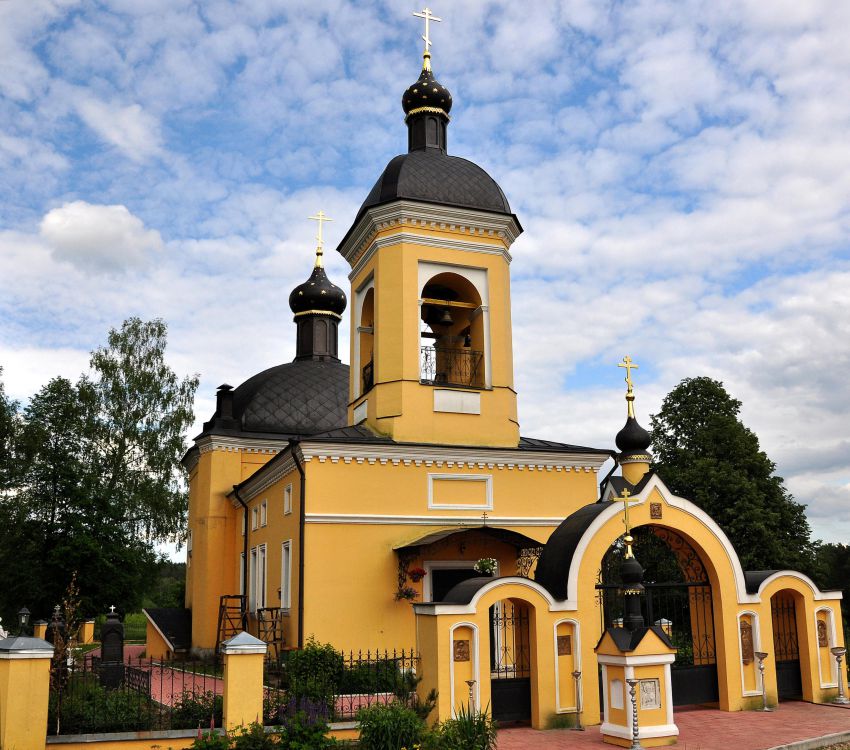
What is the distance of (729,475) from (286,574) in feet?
58.2

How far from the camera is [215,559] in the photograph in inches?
910

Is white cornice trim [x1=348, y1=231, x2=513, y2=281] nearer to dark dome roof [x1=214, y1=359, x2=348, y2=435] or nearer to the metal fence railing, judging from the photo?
dark dome roof [x1=214, y1=359, x2=348, y2=435]

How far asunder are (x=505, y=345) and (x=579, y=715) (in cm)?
779

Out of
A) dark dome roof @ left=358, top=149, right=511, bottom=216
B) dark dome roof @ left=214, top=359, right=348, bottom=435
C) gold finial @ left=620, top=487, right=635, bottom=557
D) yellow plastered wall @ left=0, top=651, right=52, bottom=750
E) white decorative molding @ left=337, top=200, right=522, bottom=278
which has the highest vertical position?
dark dome roof @ left=358, top=149, right=511, bottom=216

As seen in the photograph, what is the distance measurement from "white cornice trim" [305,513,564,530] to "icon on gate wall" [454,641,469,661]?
4.00m

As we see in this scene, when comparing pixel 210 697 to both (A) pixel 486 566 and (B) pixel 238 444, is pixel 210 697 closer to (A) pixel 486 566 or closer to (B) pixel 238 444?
(A) pixel 486 566

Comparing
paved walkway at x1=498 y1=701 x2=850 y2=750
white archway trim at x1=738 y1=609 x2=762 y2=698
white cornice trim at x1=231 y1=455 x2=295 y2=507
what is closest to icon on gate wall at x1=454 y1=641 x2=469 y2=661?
paved walkway at x1=498 y1=701 x2=850 y2=750

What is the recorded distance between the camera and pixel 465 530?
1509cm

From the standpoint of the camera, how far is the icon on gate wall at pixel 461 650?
37.1 feet

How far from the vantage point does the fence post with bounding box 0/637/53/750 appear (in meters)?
8.81

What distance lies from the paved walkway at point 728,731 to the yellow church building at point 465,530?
319mm

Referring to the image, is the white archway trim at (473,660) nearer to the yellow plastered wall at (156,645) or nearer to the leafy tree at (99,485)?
the yellow plastered wall at (156,645)

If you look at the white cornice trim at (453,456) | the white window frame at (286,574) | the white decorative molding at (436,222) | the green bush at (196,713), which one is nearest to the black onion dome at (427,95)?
the white decorative molding at (436,222)

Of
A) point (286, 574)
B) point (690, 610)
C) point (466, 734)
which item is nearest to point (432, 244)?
point (286, 574)
